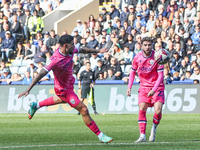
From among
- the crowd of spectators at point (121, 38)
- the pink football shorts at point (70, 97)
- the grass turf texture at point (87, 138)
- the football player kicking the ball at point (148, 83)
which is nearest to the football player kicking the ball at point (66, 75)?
the pink football shorts at point (70, 97)

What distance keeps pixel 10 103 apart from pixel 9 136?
1012 centimetres

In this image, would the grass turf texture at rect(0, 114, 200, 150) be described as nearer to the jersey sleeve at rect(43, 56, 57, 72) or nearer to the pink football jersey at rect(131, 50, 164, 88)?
the pink football jersey at rect(131, 50, 164, 88)

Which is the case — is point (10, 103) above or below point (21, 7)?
below

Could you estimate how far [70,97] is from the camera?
9320mm

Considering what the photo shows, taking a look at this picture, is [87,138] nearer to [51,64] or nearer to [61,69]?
[61,69]

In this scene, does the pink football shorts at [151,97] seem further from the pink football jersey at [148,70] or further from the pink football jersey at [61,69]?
the pink football jersey at [61,69]

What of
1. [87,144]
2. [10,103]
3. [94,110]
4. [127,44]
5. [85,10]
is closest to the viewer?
[87,144]

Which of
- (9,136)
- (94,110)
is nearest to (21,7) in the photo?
(94,110)

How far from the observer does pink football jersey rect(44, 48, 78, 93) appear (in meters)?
9.07

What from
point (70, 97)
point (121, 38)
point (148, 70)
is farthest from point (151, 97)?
point (121, 38)

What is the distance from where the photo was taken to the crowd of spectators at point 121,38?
20.7m

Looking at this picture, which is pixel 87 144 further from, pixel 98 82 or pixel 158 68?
pixel 98 82

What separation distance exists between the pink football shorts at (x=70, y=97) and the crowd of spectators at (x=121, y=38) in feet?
33.4

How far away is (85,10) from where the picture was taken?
28.7m
